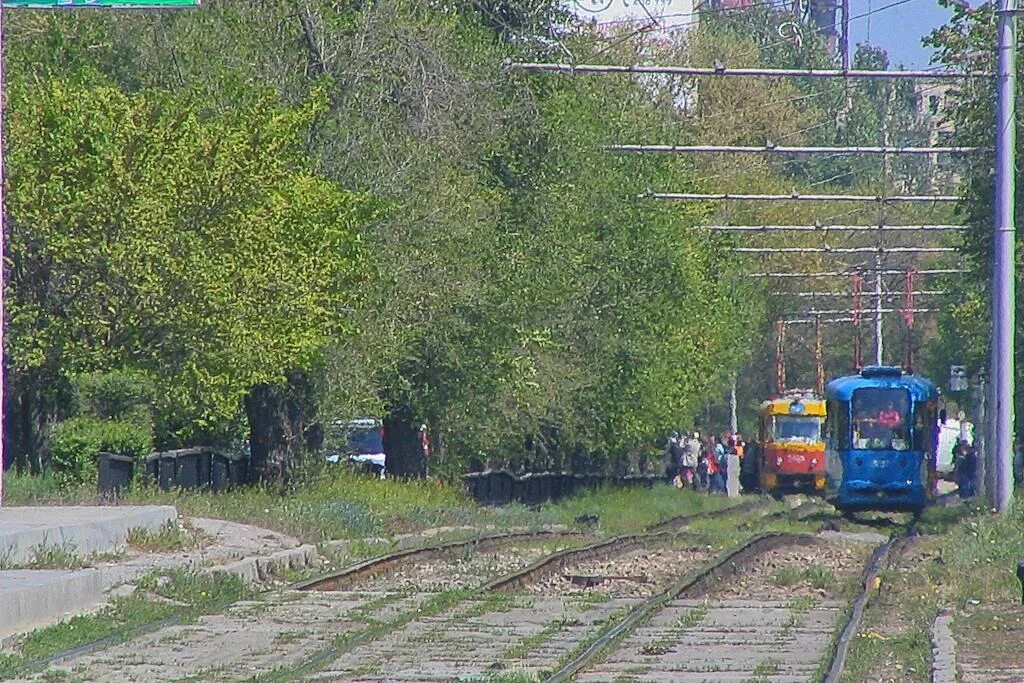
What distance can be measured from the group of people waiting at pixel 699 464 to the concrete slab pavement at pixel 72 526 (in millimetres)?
42250

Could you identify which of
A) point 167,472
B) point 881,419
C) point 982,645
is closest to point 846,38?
point 167,472

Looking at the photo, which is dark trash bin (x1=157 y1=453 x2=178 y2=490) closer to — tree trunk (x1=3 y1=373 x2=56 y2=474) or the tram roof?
tree trunk (x1=3 y1=373 x2=56 y2=474)

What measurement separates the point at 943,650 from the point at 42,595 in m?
6.65

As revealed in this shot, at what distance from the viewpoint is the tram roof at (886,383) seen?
4375 centimetres

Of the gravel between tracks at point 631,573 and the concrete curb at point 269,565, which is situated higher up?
the concrete curb at point 269,565

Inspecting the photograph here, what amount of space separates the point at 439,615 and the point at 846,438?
28721 millimetres

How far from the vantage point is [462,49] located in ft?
122

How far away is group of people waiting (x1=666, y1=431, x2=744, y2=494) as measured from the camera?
65375 millimetres

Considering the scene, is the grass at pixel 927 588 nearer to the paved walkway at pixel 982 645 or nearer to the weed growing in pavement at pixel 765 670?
the paved walkway at pixel 982 645

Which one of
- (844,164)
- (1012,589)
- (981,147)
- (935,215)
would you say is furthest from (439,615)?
(844,164)

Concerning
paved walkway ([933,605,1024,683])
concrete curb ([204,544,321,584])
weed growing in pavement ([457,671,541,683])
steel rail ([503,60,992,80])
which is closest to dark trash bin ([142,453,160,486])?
concrete curb ([204,544,321,584])

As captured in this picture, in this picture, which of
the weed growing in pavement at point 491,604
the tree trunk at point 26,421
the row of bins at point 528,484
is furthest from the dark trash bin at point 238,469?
the weed growing in pavement at point 491,604

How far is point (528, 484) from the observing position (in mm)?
50844

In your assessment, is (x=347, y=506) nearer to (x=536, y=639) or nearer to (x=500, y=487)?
(x=536, y=639)
